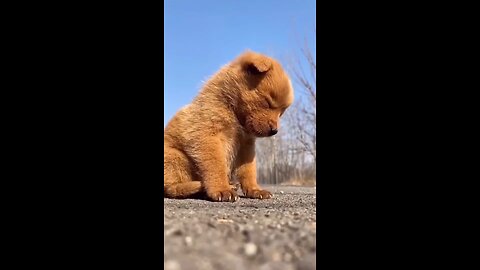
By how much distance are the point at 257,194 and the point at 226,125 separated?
0.63 meters

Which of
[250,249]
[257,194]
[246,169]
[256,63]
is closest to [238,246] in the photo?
[250,249]

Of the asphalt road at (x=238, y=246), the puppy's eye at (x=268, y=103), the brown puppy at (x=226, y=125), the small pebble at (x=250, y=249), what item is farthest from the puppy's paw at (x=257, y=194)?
the small pebble at (x=250, y=249)

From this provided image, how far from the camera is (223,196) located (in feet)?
9.48

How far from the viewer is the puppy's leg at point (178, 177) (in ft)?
10.3

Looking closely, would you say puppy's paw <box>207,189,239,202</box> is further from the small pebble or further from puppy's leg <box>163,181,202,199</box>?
the small pebble

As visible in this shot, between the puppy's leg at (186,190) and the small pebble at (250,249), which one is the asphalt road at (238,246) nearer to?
the small pebble at (250,249)

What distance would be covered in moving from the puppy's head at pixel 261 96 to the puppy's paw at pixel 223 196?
26.0 inches
